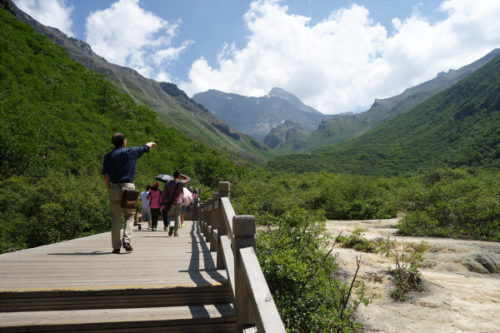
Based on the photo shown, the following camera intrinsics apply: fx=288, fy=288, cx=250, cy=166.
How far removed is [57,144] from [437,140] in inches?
3886

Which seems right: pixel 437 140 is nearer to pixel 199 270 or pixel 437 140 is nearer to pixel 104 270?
pixel 199 270

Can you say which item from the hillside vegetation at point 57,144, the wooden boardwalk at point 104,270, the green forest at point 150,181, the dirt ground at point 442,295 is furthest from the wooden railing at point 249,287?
the hillside vegetation at point 57,144

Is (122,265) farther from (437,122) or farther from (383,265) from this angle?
(437,122)

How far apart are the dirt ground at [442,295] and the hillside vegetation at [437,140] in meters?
60.9

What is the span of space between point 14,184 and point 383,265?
1901cm

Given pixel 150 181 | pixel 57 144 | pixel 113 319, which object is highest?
pixel 57 144

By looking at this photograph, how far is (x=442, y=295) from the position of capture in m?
5.38

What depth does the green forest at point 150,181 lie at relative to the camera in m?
4.82

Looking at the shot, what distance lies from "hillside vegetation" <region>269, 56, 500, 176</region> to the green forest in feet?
14.0

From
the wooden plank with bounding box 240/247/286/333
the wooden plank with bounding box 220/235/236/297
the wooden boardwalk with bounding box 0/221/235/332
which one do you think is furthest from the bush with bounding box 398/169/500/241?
the wooden plank with bounding box 240/247/286/333

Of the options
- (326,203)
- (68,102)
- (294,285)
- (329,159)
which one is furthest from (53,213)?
(329,159)

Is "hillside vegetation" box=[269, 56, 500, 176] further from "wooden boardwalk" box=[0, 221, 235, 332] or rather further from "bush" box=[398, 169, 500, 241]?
"wooden boardwalk" box=[0, 221, 235, 332]

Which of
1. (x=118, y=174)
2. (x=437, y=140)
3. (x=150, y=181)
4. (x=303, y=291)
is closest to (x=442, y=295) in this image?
(x=303, y=291)

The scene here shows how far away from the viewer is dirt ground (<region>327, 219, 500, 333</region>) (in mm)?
4559
